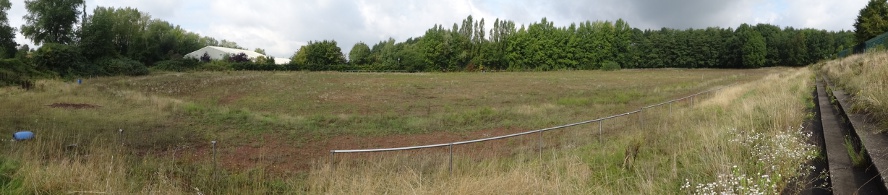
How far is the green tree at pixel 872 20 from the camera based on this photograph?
4142cm

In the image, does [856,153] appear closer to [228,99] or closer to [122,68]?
[228,99]

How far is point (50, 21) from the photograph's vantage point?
6419cm

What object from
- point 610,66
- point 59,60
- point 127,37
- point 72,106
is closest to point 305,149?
point 72,106

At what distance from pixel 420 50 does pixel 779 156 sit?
369 ft

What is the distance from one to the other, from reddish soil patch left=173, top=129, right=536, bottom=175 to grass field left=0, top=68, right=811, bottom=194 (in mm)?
72

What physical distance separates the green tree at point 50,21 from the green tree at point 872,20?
3652 inches

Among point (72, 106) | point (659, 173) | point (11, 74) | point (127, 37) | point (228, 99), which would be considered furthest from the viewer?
point (127, 37)

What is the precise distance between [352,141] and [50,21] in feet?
230

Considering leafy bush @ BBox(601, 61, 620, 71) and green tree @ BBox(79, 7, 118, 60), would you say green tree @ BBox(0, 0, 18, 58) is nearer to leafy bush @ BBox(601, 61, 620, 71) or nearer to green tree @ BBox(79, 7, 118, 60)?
green tree @ BBox(79, 7, 118, 60)

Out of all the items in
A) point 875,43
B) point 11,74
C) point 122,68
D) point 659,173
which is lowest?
point 659,173

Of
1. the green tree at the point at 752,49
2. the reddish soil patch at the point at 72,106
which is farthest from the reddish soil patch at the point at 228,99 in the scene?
the green tree at the point at 752,49

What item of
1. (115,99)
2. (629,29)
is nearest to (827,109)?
(115,99)

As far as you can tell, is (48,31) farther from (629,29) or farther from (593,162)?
(629,29)

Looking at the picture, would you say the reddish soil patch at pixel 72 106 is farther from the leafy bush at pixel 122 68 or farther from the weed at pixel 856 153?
the leafy bush at pixel 122 68
